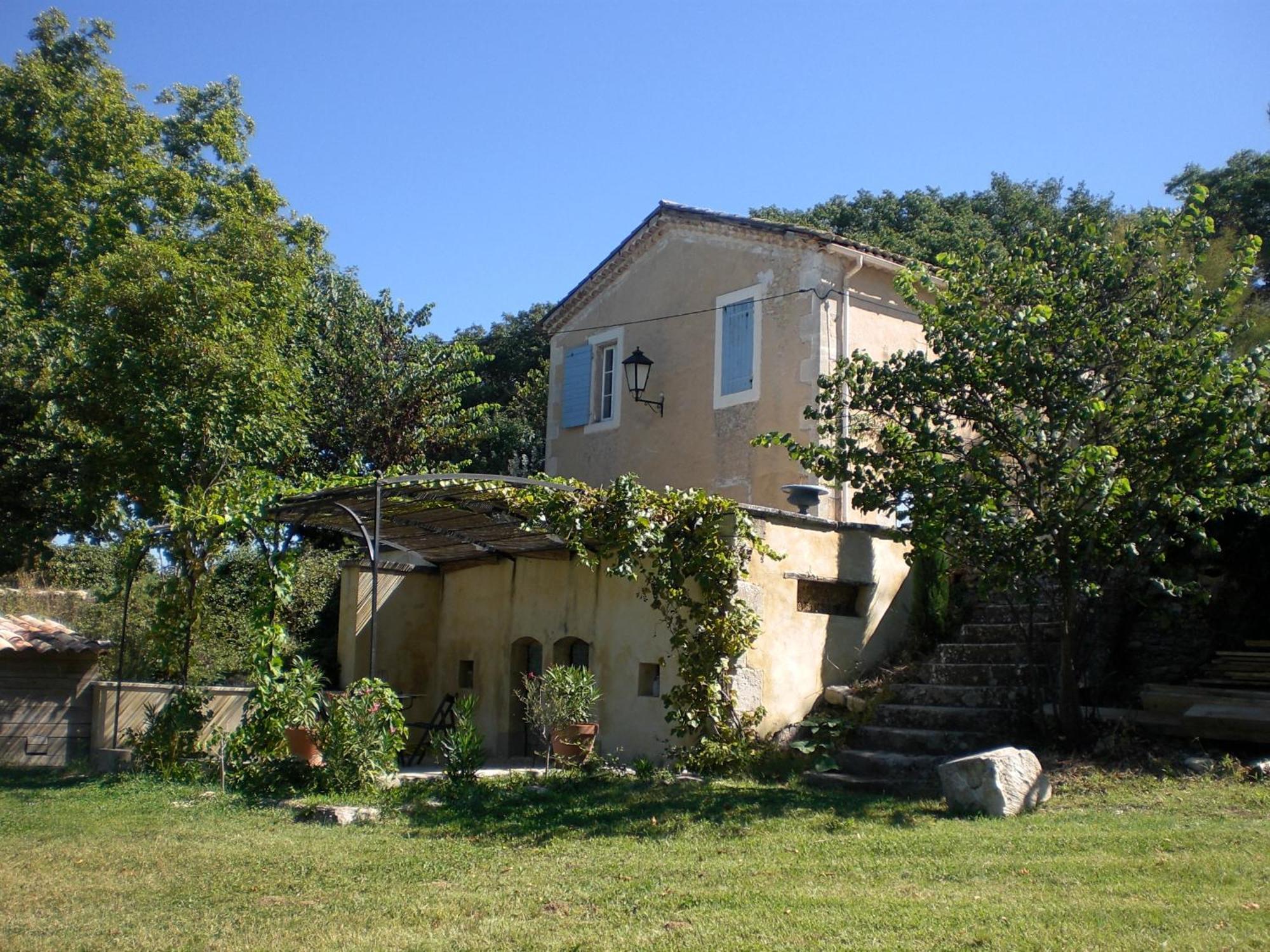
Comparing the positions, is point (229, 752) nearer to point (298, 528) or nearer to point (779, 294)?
point (298, 528)

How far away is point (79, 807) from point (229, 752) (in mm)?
1295

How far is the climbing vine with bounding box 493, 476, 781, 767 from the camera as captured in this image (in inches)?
414

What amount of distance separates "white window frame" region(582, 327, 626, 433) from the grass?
8837 mm

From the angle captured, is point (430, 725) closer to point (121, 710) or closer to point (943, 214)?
point (121, 710)

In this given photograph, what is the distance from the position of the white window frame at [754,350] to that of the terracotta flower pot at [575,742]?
244 inches

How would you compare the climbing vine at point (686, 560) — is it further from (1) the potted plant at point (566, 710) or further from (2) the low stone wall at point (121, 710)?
(2) the low stone wall at point (121, 710)

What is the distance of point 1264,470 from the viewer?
31.7 ft

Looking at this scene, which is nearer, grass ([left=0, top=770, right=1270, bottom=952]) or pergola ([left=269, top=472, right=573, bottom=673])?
grass ([left=0, top=770, right=1270, bottom=952])

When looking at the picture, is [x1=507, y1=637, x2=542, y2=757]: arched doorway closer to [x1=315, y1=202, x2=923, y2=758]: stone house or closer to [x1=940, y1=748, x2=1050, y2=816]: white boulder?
[x1=315, y1=202, x2=923, y2=758]: stone house

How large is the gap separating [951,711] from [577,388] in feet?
30.9

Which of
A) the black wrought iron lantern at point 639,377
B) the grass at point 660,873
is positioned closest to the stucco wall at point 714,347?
the black wrought iron lantern at point 639,377

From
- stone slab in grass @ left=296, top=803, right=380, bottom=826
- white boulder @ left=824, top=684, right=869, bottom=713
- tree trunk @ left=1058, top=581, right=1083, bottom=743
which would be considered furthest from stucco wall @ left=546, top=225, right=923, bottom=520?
stone slab in grass @ left=296, top=803, right=380, bottom=826

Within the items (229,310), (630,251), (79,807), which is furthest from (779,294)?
(79,807)

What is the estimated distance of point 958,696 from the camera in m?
10.7
